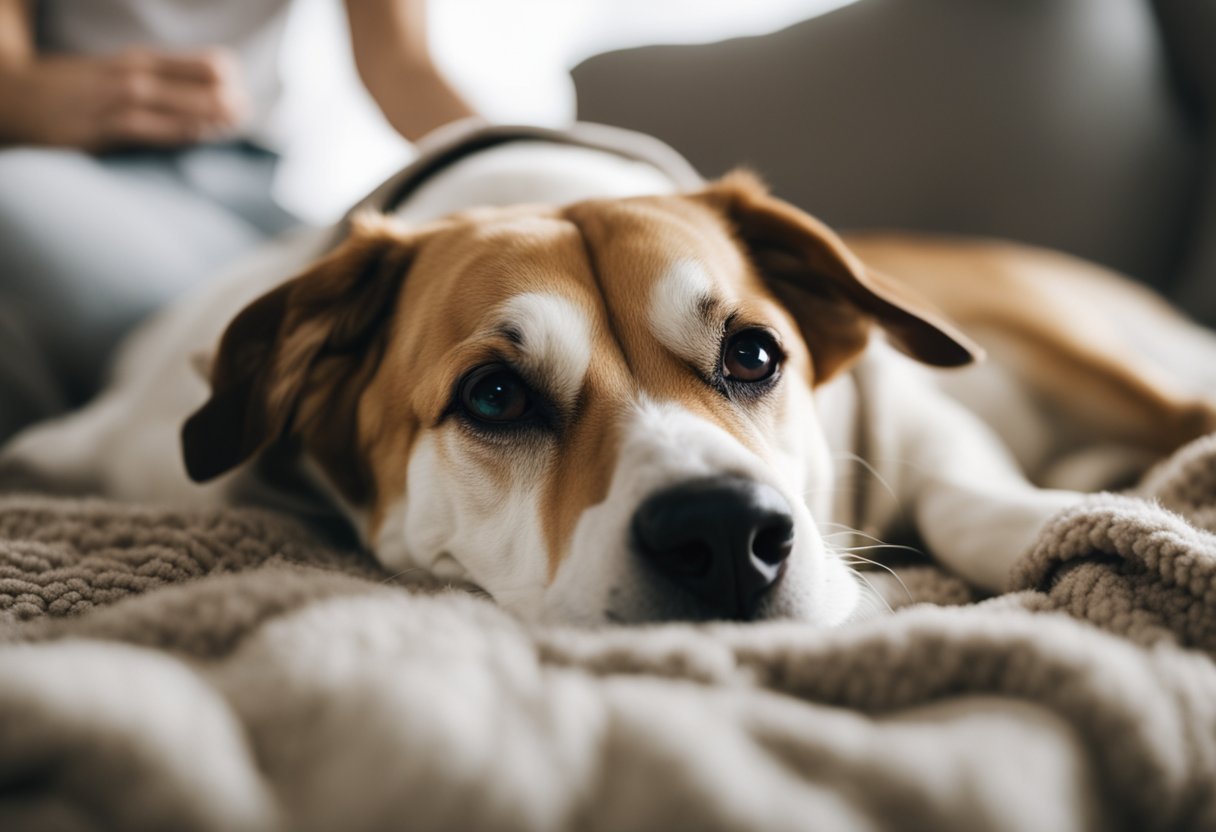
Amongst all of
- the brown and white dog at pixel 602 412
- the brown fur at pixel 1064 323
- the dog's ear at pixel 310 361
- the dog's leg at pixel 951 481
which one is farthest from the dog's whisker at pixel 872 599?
the brown fur at pixel 1064 323

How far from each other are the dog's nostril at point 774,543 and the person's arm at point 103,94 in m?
2.21

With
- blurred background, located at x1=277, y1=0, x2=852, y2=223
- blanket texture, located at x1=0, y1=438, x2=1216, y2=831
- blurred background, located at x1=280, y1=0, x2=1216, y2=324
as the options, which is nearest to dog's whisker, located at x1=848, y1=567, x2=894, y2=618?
blanket texture, located at x1=0, y1=438, x2=1216, y2=831

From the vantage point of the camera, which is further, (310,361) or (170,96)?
(170,96)

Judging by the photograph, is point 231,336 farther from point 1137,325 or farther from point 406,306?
point 1137,325

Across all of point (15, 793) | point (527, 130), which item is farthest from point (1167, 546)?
point (527, 130)

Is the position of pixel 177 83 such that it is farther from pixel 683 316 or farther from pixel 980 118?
pixel 980 118

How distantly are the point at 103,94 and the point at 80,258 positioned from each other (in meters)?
0.63

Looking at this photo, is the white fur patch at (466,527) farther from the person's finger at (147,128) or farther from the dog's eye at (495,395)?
the person's finger at (147,128)

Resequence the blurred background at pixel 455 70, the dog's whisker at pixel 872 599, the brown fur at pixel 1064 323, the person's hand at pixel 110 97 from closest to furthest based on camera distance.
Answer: the dog's whisker at pixel 872 599 < the brown fur at pixel 1064 323 < the person's hand at pixel 110 97 < the blurred background at pixel 455 70

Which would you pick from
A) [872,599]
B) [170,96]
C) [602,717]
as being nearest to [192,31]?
[170,96]

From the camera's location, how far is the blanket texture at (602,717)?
522mm

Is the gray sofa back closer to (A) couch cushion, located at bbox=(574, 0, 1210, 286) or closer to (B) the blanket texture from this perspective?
(A) couch cushion, located at bbox=(574, 0, 1210, 286)

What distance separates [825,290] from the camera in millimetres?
1481

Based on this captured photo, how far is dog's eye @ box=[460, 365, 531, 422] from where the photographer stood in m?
1.18
